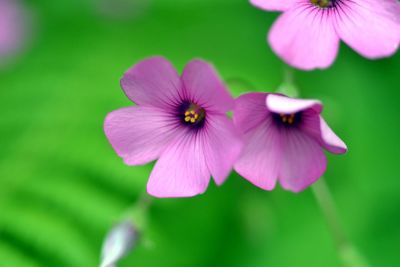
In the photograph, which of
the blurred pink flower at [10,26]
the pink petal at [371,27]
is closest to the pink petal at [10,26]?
the blurred pink flower at [10,26]

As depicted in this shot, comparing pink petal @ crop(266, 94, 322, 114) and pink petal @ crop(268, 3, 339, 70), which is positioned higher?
pink petal @ crop(268, 3, 339, 70)

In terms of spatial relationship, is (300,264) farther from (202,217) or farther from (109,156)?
(109,156)

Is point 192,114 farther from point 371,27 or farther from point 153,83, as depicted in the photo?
point 371,27

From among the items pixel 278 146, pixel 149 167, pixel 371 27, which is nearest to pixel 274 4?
pixel 371 27

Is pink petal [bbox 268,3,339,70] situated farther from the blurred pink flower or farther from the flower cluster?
the blurred pink flower

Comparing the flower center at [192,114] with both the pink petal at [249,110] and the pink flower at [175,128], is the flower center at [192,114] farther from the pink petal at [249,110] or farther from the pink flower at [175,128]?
the pink petal at [249,110]

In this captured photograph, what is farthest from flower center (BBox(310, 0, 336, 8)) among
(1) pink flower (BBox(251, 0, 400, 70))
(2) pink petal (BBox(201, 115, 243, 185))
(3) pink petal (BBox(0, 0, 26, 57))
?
(3) pink petal (BBox(0, 0, 26, 57))
